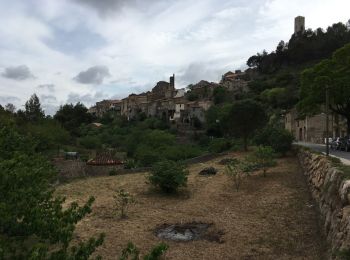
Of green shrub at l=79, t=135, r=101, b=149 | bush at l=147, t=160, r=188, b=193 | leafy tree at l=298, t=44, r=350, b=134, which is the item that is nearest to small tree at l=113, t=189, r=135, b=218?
bush at l=147, t=160, r=188, b=193

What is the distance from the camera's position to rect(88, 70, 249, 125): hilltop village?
10438cm

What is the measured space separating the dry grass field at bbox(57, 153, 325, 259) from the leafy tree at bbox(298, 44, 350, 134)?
1290 cm

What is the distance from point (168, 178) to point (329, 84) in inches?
765

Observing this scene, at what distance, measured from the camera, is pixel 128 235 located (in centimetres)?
1395

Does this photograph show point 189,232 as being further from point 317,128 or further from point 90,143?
point 90,143

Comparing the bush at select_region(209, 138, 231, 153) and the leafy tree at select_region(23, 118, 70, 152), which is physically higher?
the leafy tree at select_region(23, 118, 70, 152)

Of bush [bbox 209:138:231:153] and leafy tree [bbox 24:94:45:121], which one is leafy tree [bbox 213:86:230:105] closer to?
leafy tree [bbox 24:94:45:121]

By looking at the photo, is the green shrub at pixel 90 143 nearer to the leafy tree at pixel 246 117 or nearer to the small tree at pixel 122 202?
the leafy tree at pixel 246 117

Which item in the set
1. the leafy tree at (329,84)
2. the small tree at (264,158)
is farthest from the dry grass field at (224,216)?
the leafy tree at (329,84)

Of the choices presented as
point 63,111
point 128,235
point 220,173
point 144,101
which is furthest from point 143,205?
point 144,101

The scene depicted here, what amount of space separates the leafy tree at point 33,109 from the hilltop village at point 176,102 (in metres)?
36.4

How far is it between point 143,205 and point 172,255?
6.46m

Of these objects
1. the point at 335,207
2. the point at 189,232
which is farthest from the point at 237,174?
the point at 335,207

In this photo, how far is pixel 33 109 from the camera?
6969 centimetres
